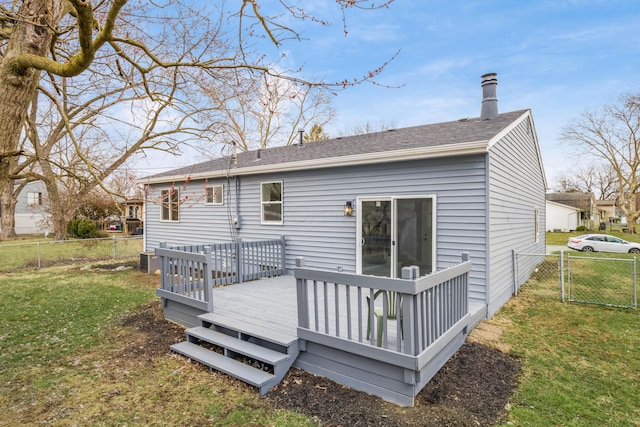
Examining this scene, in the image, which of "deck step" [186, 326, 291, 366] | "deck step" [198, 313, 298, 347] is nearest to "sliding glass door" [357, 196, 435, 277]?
"deck step" [198, 313, 298, 347]

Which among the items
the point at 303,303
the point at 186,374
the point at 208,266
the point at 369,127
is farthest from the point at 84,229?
the point at 369,127

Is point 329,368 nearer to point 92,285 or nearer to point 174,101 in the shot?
point 174,101

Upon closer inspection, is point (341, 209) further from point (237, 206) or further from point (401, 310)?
point (401, 310)

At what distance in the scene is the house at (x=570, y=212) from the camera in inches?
1383

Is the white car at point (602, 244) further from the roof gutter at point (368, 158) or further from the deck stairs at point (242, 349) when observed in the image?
the deck stairs at point (242, 349)

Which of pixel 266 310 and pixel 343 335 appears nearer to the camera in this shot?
pixel 343 335

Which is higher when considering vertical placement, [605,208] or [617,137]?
[617,137]

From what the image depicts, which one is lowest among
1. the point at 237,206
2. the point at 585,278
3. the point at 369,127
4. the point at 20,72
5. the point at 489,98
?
the point at 585,278

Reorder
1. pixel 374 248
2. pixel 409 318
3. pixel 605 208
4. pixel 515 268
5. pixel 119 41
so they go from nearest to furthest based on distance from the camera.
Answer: pixel 409 318
pixel 119 41
pixel 374 248
pixel 515 268
pixel 605 208

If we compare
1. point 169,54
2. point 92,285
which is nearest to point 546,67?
point 169,54

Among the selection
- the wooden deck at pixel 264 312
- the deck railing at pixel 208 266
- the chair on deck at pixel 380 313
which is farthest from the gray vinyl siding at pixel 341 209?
the chair on deck at pixel 380 313

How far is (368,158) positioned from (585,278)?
25.9 feet

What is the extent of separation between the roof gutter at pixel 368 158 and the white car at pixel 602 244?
53.3ft

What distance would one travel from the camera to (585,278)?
9.85 m
